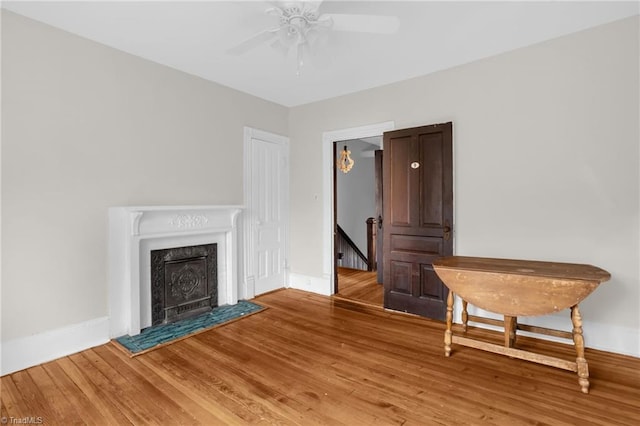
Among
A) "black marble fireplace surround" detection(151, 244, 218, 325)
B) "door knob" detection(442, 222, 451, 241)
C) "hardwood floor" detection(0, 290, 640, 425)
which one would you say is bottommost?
"hardwood floor" detection(0, 290, 640, 425)

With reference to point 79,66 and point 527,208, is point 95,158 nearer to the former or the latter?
point 79,66

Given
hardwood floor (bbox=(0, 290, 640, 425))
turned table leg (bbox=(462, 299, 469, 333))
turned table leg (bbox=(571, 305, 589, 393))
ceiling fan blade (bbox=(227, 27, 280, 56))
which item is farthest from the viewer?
turned table leg (bbox=(462, 299, 469, 333))

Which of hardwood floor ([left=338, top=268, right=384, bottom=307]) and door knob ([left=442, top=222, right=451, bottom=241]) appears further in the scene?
hardwood floor ([left=338, top=268, right=384, bottom=307])

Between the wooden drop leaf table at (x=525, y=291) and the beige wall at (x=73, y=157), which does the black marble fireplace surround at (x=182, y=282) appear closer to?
the beige wall at (x=73, y=157)

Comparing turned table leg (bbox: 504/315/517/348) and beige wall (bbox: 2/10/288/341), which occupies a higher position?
beige wall (bbox: 2/10/288/341)

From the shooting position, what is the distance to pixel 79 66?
8.21 ft

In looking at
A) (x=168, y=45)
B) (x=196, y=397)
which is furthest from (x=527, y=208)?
(x=168, y=45)

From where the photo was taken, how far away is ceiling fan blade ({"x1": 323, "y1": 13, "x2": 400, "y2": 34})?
224cm

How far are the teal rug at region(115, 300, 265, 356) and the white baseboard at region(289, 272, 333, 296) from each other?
884 millimetres

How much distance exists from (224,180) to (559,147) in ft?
11.1

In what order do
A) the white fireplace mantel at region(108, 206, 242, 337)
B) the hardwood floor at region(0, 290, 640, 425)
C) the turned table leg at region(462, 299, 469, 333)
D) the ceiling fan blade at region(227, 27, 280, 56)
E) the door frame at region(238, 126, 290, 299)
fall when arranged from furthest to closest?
the door frame at region(238, 126, 290, 299), the turned table leg at region(462, 299, 469, 333), the white fireplace mantel at region(108, 206, 242, 337), the ceiling fan blade at region(227, 27, 280, 56), the hardwood floor at region(0, 290, 640, 425)

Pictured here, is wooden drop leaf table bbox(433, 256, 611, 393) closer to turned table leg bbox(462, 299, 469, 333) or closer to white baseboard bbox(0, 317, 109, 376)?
turned table leg bbox(462, 299, 469, 333)

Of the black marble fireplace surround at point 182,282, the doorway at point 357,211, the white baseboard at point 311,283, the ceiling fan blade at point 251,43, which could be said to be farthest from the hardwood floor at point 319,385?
the doorway at point 357,211

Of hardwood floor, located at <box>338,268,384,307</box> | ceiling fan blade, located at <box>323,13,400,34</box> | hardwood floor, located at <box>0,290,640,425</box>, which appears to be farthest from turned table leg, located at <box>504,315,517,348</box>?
ceiling fan blade, located at <box>323,13,400,34</box>
